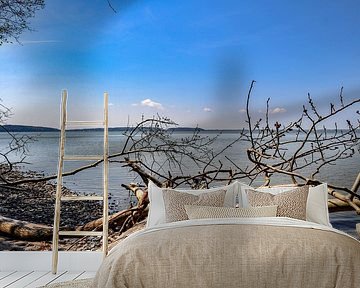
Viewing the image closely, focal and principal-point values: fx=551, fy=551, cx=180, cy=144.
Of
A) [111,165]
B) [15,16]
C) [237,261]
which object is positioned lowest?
[237,261]

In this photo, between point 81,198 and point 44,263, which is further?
point 44,263

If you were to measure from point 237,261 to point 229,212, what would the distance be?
97 centimetres

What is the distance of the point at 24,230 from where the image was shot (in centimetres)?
550

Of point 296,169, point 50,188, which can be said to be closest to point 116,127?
point 50,188

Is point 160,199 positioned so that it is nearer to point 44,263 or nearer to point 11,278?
point 44,263

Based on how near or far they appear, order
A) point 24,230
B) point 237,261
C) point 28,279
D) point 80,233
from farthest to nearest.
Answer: point 24,230, point 80,233, point 28,279, point 237,261

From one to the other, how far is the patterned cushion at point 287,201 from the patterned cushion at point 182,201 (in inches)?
11.2

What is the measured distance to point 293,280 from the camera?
338 cm

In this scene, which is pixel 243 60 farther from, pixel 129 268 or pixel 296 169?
pixel 129 268

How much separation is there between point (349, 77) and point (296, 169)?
1088 mm

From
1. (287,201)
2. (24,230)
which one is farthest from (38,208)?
(287,201)

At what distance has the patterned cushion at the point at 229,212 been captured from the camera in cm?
→ 436

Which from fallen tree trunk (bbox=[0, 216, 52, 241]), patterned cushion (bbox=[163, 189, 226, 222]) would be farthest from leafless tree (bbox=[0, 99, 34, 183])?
patterned cushion (bbox=[163, 189, 226, 222])

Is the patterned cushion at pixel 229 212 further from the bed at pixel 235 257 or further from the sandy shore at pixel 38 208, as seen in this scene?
the sandy shore at pixel 38 208
